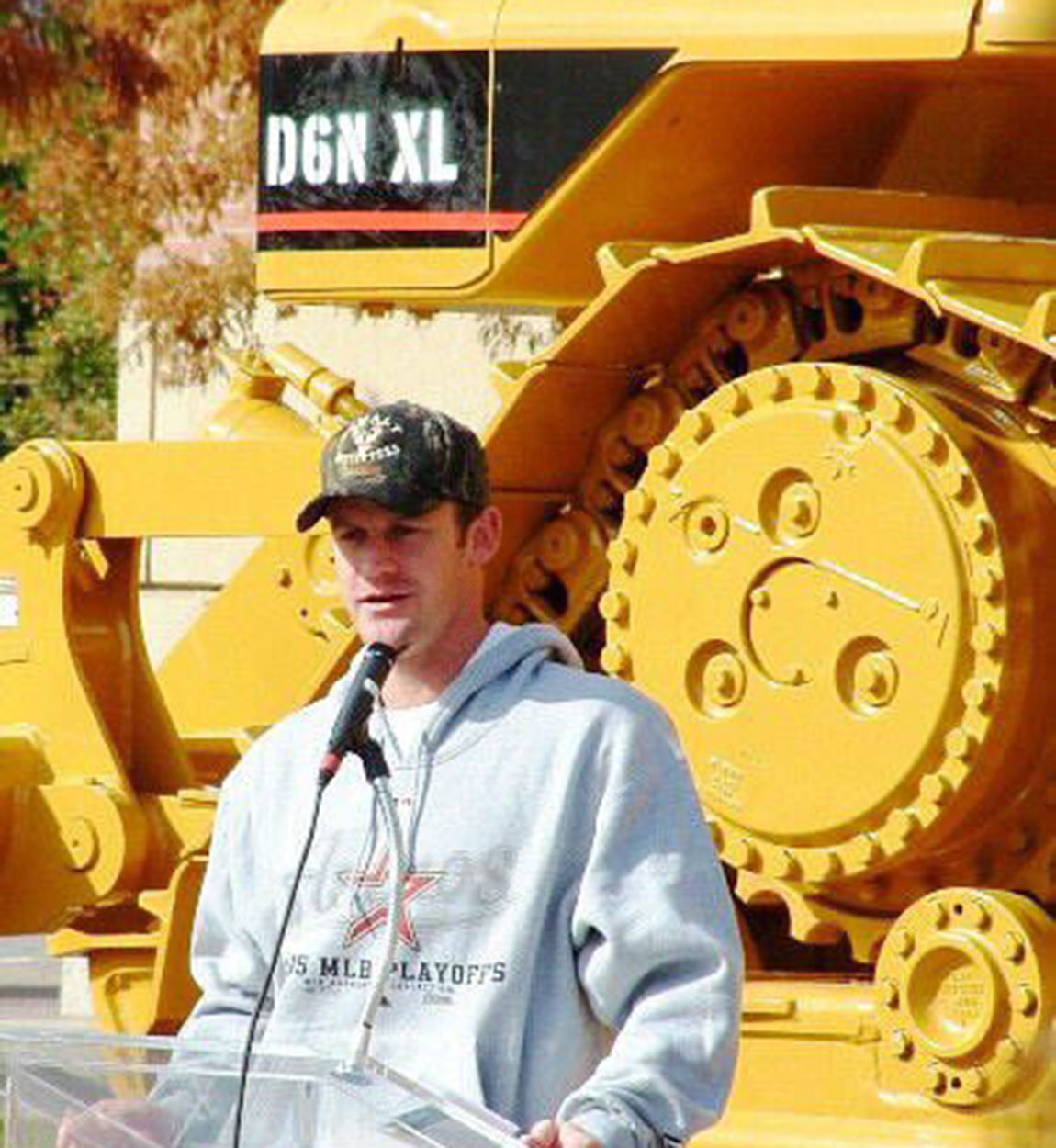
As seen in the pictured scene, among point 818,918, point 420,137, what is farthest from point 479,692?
point 420,137

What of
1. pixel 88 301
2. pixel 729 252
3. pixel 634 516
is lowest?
pixel 88 301

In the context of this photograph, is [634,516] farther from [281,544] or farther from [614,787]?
[614,787]

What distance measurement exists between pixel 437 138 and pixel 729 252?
1007 mm

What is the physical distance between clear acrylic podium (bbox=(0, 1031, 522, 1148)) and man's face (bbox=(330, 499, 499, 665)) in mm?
542

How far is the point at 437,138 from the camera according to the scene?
8.23 metres

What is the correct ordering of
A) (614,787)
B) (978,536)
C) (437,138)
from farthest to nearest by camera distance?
(437,138) < (978,536) < (614,787)

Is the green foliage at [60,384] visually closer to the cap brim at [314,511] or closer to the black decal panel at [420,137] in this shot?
the black decal panel at [420,137]

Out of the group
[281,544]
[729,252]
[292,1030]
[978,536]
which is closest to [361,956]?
[292,1030]

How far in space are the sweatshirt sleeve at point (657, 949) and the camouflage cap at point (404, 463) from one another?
35 cm

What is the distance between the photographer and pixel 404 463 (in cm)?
448

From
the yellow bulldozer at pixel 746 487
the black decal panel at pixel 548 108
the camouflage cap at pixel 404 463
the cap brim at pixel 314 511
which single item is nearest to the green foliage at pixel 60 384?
the yellow bulldozer at pixel 746 487

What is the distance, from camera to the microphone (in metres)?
4.28

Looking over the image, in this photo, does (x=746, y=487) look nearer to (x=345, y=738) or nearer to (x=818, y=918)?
(x=818, y=918)

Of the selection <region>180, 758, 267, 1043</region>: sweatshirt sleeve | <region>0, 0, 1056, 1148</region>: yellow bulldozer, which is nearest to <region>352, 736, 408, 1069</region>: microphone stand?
<region>180, 758, 267, 1043</region>: sweatshirt sleeve
